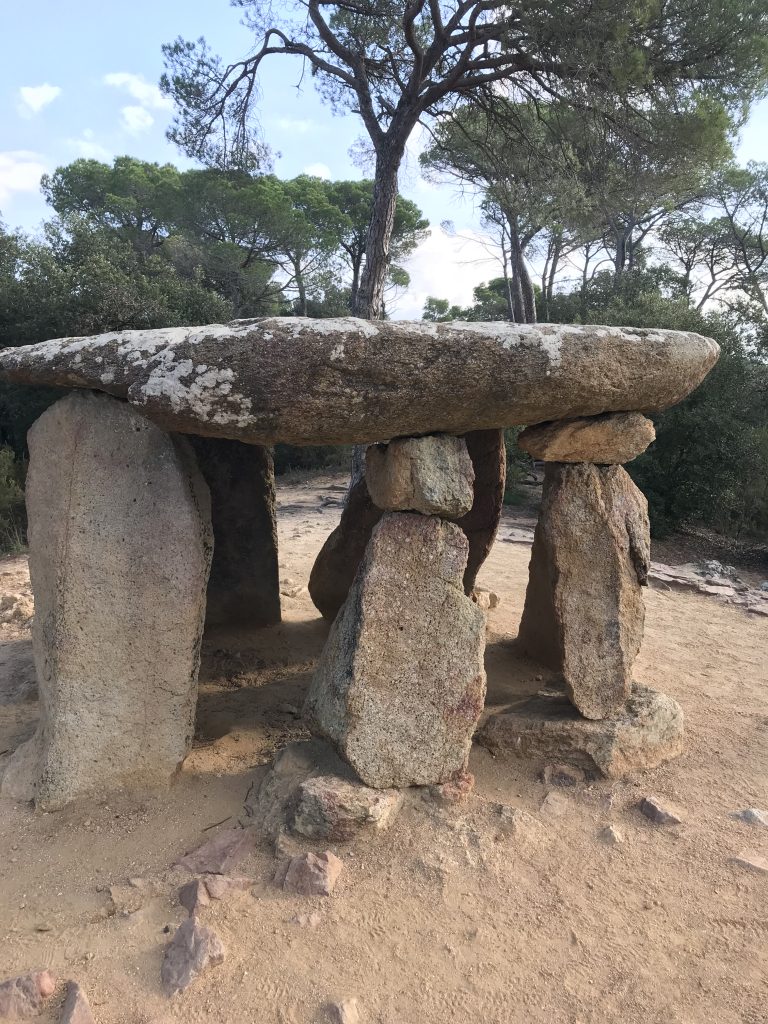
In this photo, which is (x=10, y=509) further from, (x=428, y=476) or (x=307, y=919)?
(x=307, y=919)

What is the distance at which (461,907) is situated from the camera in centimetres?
244

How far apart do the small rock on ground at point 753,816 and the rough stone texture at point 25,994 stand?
2.68m

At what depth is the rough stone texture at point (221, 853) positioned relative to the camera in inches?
102

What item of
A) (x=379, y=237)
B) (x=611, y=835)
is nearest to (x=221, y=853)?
(x=611, y=835)

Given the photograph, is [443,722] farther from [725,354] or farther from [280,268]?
[280,268]

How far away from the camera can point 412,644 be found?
2.94 meters

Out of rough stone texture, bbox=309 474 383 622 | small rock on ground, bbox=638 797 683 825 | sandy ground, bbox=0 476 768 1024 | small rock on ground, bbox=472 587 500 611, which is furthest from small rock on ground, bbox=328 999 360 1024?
small rock on ground, bbox=472 587 500 611

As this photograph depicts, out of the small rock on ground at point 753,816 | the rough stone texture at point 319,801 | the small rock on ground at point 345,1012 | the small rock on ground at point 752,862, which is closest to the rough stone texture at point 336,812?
the rough stone texture at point 319,801

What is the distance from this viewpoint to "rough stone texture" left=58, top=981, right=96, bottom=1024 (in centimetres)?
198

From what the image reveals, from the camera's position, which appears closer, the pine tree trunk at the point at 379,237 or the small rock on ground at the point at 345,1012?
the small rock on ground at the point at 345,1012

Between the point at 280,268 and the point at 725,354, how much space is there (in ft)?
47.2

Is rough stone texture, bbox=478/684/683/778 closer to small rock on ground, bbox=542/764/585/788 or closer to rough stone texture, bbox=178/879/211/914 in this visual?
small rock on ground, bbox=542/764/585/788

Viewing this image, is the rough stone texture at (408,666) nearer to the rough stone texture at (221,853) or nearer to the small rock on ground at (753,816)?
the rough stone texture at (221,853)

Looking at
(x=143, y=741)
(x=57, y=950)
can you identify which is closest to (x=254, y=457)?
(x=143, y=741)
